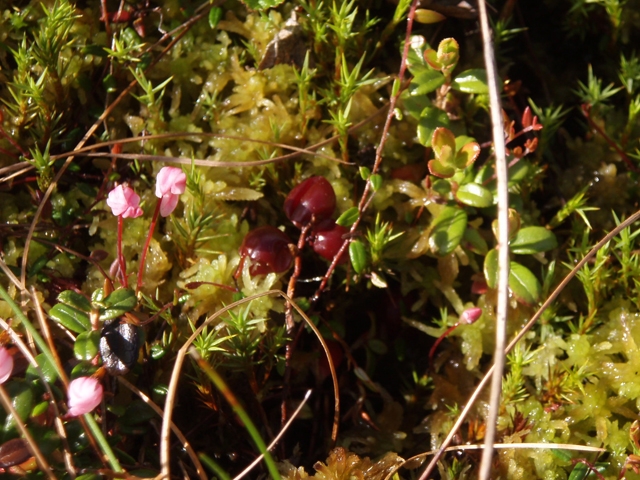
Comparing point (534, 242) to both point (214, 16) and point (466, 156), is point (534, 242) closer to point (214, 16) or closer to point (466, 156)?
point (466, 156)

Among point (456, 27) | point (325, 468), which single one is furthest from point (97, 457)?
point (456, 27)

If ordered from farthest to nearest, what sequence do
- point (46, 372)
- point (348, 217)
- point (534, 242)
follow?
point (534, 242) → point (348, 217) → point (46, 372)

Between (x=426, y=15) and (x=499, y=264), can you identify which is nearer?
(x=499, y=264)

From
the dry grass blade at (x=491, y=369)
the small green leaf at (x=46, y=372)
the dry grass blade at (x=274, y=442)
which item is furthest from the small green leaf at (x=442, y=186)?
the small green leaf at (x=46, y=372)

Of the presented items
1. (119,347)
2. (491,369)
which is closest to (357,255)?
(491,369)

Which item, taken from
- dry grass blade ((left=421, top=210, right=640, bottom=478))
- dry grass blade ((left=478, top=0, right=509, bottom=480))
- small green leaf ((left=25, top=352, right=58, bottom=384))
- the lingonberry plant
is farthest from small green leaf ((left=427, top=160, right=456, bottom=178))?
small green leaf ((left=25, top=352, right=58, bottom=384))

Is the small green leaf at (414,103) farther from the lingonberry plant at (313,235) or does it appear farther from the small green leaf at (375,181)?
the small green leaf at (375,181)
